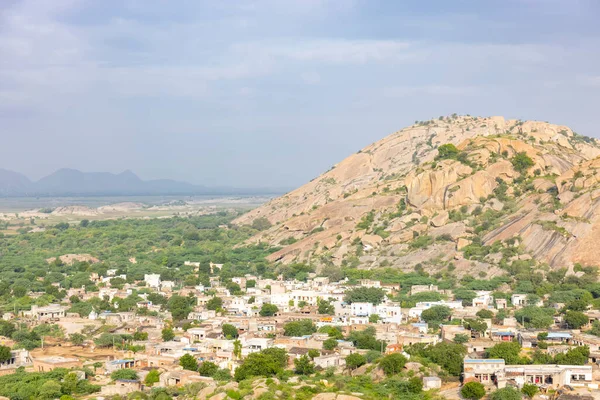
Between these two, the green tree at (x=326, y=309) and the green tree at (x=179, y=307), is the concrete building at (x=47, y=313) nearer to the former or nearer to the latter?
the green tree at (x=179, y=307)

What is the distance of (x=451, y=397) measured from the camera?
45.8 metres

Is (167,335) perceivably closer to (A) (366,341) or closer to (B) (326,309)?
Answer: (A) (366,341)

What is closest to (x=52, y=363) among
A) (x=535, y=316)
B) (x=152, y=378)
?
(x=152, y=378)

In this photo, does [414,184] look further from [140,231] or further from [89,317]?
[140,231]

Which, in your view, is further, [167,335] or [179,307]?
[179,307]

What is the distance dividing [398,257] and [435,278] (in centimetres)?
1014

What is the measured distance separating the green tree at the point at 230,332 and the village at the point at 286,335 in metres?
0.09

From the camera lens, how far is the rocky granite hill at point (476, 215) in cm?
8619

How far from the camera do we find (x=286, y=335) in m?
62.6

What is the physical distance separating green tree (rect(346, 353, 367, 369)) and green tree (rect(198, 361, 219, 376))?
758 cm

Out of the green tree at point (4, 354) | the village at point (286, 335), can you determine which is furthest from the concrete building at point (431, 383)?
the green tree at point (4, 354)

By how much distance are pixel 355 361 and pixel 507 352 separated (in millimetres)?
8594

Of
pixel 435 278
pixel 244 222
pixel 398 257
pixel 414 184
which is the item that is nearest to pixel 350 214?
pixel 414 184

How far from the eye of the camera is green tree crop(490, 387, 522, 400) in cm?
4388
